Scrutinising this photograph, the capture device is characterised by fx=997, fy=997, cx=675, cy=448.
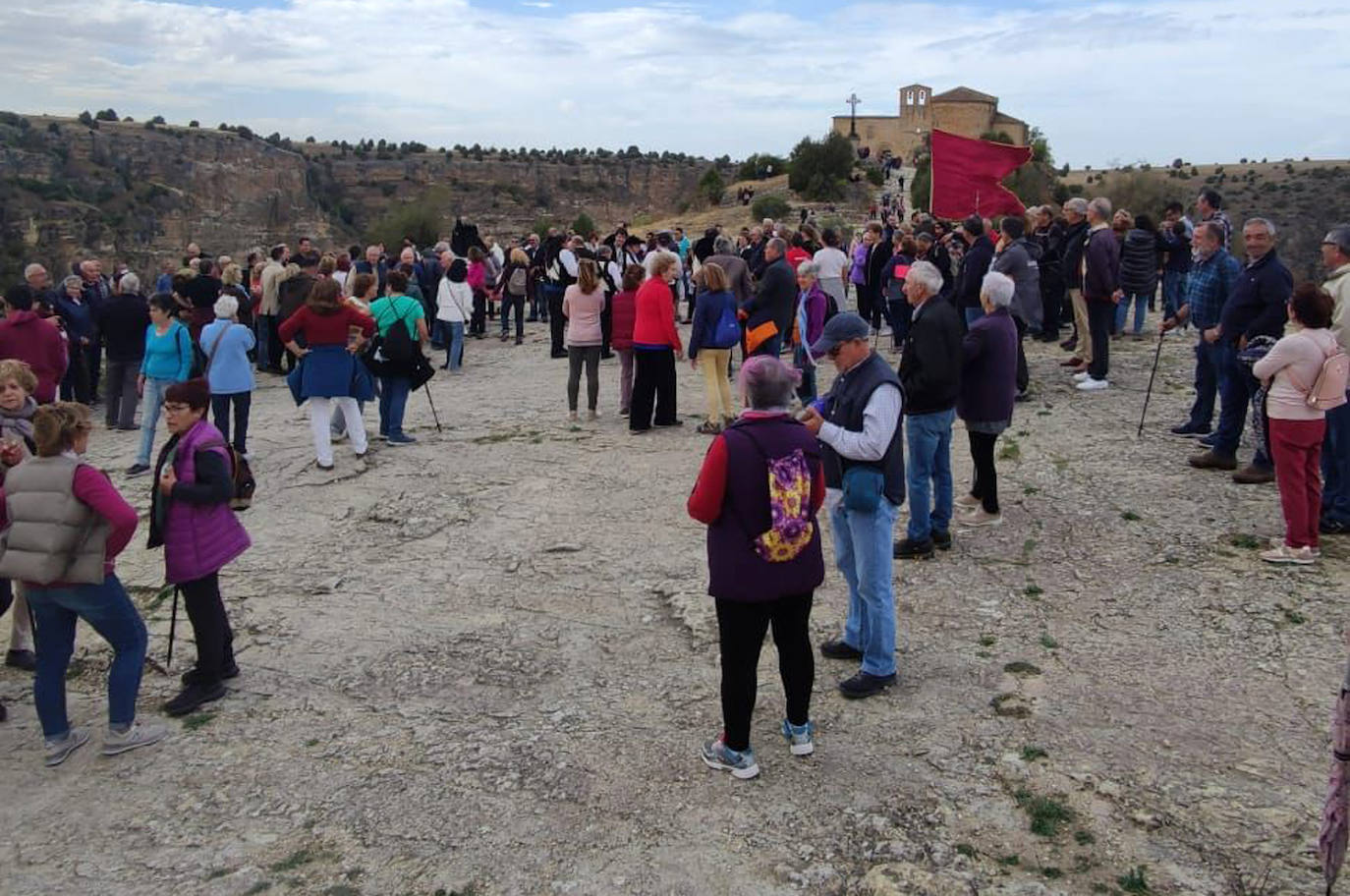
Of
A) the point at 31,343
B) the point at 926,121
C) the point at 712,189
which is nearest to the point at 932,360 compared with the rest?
the point at 31,343

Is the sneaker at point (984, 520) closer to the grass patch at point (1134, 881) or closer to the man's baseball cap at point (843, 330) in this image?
the man's baseball cap at point (843, 330)

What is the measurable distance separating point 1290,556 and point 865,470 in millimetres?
3486

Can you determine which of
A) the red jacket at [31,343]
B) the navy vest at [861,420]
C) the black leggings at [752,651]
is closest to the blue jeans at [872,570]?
the navy vest at [861,420]

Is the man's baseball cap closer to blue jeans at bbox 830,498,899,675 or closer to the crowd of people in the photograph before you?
the crowd of people

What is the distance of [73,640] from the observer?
476 centimetres

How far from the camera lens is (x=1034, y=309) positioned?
995cm

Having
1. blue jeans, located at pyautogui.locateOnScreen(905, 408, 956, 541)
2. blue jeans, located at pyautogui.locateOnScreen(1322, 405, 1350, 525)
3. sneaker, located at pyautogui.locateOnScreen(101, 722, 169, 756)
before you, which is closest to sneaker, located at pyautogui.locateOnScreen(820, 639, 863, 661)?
blue jeans, located at pyautogui.locateOnScreen(905, 408, 956, 541)

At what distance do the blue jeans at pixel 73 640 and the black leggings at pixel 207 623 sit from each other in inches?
12.9

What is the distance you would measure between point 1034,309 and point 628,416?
4.38m

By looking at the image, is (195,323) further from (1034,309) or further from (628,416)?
(1034,309)

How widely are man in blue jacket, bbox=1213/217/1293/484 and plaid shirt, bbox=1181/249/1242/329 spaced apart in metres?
0.86

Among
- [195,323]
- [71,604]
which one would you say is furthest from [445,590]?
[195,323]

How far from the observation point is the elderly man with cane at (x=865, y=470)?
15.7ft

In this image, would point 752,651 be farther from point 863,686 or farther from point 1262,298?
point 1262,298
